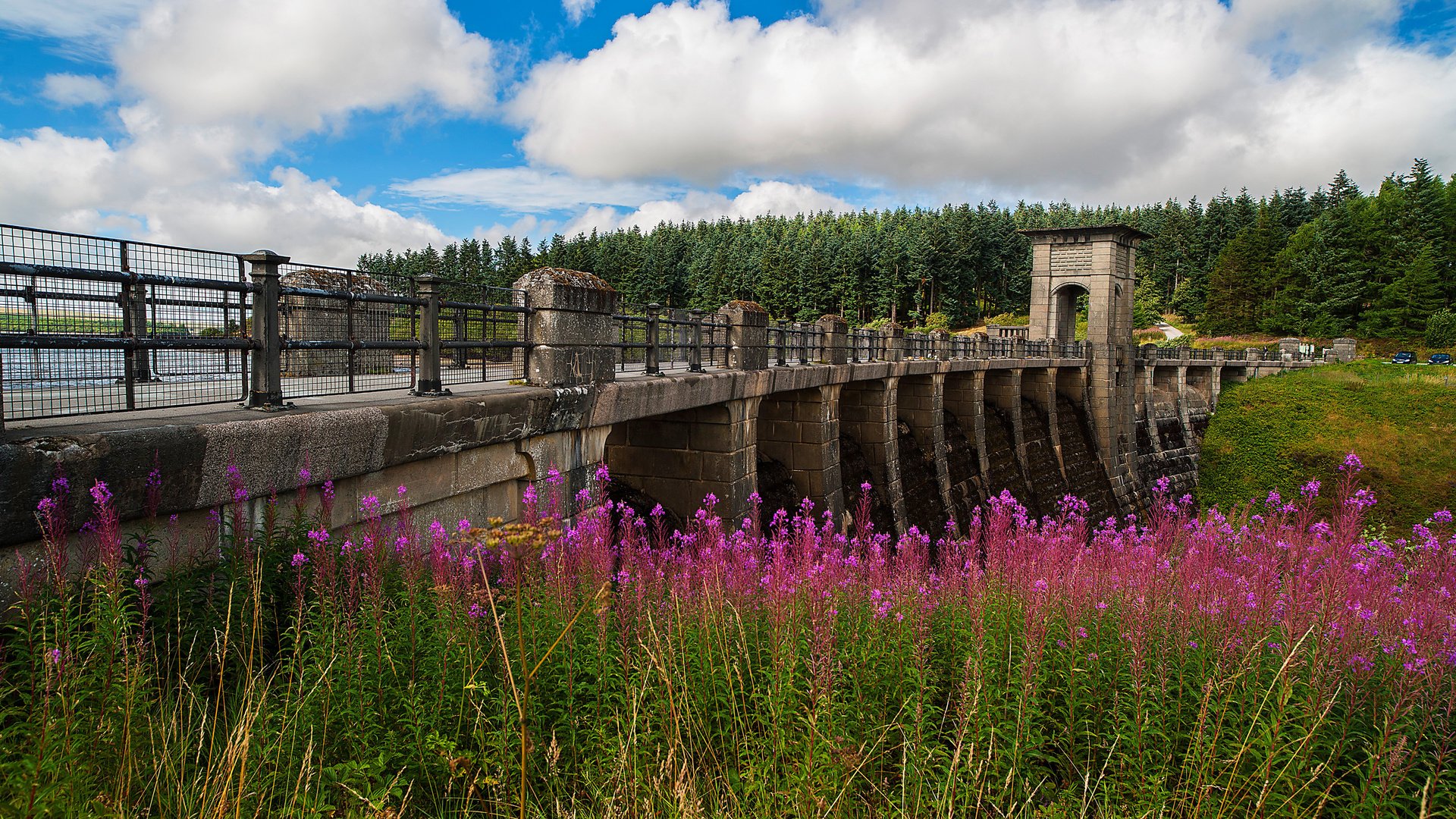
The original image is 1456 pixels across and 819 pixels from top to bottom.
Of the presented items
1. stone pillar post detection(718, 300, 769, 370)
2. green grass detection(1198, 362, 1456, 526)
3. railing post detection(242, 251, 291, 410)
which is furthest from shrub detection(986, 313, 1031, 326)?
railing post detection(242, 251, 291, 410)

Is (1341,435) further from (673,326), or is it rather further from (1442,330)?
(673,326)

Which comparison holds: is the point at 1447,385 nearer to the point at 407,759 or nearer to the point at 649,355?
the point at 649,355

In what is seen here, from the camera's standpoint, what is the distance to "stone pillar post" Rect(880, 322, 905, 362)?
18047 millimetres

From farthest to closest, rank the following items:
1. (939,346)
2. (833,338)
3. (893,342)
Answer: (939,346) → (893,342) → (833,338)

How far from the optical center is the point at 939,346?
2098 cm

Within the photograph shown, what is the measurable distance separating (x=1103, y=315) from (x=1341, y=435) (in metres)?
10.8

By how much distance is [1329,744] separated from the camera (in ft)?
10.8

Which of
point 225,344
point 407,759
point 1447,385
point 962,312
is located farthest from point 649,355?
point 962,312

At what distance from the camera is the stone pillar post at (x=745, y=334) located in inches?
447

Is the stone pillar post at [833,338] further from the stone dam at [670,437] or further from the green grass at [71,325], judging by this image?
the green grass at [71,325]

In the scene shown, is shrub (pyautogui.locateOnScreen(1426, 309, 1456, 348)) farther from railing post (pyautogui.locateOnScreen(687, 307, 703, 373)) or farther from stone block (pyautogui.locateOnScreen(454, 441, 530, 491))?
stone block (pyautogui.locateOnScreen(454, 441, 530, 491))

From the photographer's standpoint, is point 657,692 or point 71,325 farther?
point 71,325

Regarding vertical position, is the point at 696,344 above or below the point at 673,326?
below

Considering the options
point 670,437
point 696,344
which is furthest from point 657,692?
point 670,437
